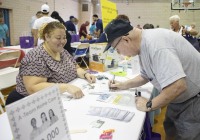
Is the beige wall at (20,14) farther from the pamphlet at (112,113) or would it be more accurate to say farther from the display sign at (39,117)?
the display sign at (39,117)

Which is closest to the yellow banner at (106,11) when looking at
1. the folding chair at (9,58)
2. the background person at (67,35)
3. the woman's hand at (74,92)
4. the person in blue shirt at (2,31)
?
the woman's hand at (74,92)

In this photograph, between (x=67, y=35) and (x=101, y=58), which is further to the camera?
(x=67, y=35)

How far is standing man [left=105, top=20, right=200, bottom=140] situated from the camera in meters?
1.18

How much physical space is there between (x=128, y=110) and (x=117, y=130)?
0.93ft

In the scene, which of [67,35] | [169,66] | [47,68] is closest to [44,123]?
[169,66]

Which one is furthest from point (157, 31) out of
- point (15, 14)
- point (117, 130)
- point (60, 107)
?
point (15, 14)

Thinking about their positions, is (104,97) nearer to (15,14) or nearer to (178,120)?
(178,120)

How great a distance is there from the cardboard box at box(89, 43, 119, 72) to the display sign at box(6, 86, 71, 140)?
159 cm

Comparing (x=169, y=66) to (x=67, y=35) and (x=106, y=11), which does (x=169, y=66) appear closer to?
(x=106, y=11)

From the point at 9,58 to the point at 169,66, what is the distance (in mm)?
2820

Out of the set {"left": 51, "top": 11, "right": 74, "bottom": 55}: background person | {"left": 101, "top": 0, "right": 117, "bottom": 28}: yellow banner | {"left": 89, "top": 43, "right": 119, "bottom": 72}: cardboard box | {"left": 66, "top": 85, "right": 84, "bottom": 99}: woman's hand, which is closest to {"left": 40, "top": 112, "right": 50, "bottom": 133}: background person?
{"left": 66, "top": 85, "right": 84, "bottom": 99}: woman's hand

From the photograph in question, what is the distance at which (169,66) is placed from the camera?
1.16 metres

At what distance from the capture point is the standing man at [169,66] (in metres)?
1.18

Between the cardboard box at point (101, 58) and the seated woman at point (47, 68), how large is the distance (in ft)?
1.48
